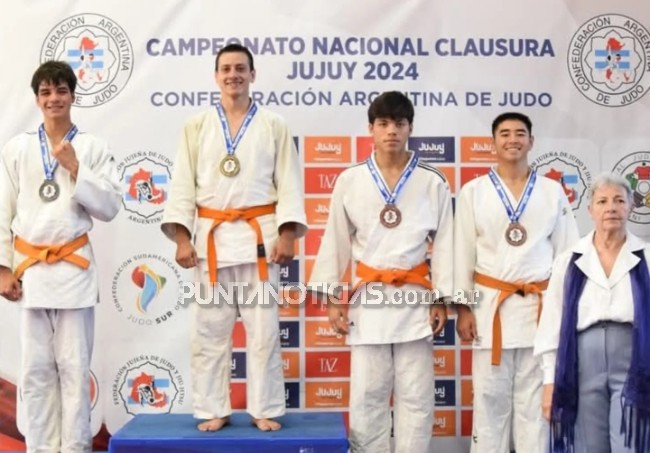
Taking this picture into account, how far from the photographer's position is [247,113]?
3.69 metres

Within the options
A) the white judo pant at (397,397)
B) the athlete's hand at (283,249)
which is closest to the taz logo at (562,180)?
the white judo pant at (397,397)

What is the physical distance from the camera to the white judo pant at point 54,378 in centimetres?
355

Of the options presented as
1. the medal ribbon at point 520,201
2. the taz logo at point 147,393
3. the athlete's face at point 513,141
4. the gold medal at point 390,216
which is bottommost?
the taz logo at point 147,393

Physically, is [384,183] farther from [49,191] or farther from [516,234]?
[49,191]

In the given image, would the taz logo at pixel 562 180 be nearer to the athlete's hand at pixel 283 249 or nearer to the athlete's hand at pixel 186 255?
the athlete's hand at pixel 283 249

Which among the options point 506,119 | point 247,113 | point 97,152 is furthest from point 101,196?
point 506,119

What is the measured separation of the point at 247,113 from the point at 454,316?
1.75m

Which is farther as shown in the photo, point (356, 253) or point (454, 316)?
point (454, 316)

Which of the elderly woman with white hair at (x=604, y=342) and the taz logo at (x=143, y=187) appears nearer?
the elderly woman with white hair at (x=604, y=342)

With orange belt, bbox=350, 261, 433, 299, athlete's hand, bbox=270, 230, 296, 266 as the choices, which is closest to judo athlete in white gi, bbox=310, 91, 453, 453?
orange belt, bbox=350, 261, 433, 299

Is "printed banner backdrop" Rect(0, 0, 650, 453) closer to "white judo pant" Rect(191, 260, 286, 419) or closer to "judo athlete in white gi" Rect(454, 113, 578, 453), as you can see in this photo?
"judo athlete in white gi" Rect(454, 113, 578, 453)

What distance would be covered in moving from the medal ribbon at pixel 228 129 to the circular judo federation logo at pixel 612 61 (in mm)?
2002

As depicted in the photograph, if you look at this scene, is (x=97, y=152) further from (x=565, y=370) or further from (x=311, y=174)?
(x=565, y=370)

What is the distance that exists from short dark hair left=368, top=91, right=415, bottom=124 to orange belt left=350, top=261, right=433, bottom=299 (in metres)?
0.69
